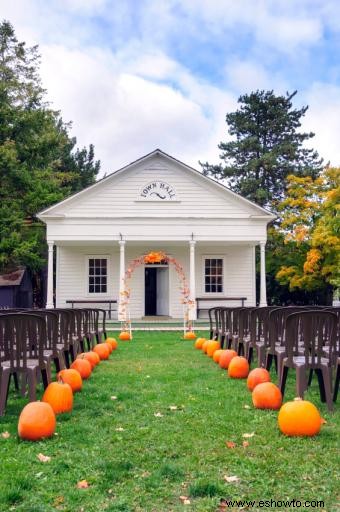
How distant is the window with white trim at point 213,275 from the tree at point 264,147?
13.3 m

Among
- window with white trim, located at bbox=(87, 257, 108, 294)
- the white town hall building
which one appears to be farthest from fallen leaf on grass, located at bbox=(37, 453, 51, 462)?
window with white trim, located at bbox=(87, 257, 108, 294)

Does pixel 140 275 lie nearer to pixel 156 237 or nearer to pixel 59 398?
pixel 156 237

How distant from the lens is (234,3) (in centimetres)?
995

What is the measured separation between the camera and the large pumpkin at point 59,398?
5199 mm

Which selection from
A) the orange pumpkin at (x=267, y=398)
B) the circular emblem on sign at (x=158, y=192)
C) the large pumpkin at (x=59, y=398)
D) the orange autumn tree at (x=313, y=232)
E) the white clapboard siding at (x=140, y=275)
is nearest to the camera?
the large pumpkin at (x=59, y=398)

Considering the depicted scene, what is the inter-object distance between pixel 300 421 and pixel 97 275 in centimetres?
1744

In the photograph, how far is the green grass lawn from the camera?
125 inches

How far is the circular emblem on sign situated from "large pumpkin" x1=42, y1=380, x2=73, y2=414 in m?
15.5

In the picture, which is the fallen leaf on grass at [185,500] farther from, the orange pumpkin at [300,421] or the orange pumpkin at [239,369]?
the orange pumpkin at [239,369]

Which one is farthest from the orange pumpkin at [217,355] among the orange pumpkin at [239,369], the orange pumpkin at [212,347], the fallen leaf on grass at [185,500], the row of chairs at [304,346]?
the fallen leaf on grass at [185,500]

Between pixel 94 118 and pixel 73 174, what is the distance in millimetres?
6582

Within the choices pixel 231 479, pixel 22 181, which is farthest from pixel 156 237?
pixel 231 479

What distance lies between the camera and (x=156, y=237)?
19797 millimetres

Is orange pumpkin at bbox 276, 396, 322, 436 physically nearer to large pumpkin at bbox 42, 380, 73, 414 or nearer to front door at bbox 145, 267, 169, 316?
large pumpkin at bbox 42, 380, 73, 414
